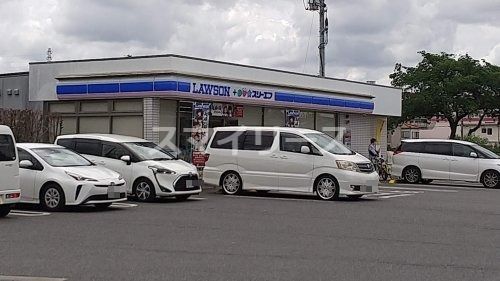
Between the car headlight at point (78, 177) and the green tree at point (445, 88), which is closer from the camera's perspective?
the car headlight at point (78, 177)

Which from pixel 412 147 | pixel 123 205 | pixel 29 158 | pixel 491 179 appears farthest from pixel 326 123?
pixel 29 158

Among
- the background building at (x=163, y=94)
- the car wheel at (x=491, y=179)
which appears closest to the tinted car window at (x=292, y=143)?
the background building at (x=163, y=94)

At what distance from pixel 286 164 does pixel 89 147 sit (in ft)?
17.1

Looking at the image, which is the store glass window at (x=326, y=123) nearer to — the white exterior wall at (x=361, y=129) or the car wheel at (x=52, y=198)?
the white exterior wall at (x=361, y=129)

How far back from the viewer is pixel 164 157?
18016 millimetres

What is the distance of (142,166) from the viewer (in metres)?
17.3

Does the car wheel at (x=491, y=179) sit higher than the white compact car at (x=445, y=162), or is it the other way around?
the white compact car at (x=445, y=162)

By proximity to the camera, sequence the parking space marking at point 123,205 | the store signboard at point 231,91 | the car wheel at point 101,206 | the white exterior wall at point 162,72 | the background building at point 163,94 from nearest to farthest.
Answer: the car wheel at point 101,206
the parking space marking at point 123,205
the background building at point 163,94
the white exterior wall at point 162,72
the store signboard at point 231,91

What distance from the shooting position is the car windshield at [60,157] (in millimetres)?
15383

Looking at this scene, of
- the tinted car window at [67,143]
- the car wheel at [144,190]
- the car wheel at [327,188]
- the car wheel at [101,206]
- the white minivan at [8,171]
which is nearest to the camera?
the white minivan at [8,171]

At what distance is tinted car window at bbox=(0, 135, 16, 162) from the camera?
1342 cm

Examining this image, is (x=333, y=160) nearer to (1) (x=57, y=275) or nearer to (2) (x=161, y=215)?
(2) (x=161, y=215)

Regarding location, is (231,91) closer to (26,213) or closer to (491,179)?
(491,179)

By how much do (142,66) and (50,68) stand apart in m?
4.35
